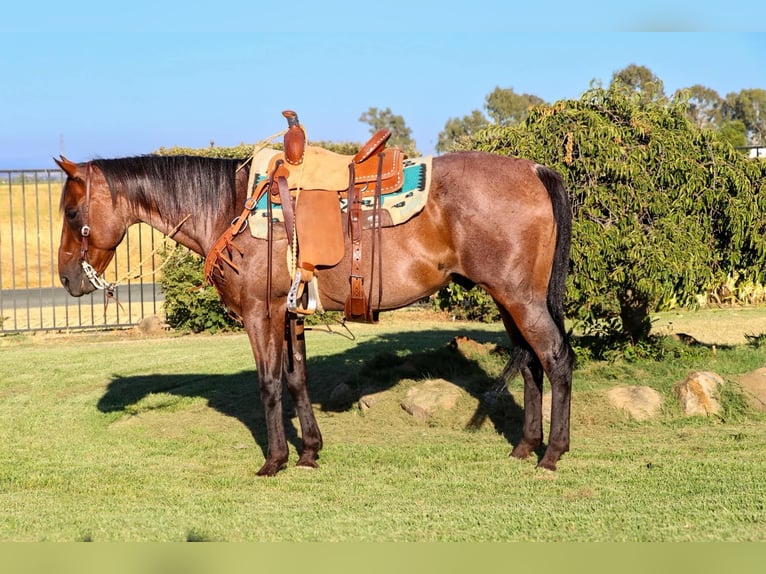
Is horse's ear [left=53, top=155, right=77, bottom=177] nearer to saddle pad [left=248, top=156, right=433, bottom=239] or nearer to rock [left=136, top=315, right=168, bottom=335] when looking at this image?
saddle pad [left=248, top=156, right=433, bottom=239]

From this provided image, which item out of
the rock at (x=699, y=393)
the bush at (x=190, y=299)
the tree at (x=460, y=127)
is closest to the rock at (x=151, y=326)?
the bush at (x=190, y=299)

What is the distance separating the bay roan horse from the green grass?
1.51 ft

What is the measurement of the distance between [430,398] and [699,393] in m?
2.12

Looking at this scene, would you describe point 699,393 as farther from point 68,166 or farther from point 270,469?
point 68,166

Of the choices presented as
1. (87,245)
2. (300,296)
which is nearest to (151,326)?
(87,245)

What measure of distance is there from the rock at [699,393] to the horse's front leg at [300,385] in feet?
9.57

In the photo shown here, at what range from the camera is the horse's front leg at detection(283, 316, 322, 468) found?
19.1ft

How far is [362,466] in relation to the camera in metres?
5.62

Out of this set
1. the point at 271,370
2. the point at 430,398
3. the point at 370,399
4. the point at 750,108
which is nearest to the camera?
the point at 271,370

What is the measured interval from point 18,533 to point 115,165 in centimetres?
258

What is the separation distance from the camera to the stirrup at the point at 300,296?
5.37 metres

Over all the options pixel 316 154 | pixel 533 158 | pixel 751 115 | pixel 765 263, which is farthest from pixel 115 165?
pixel 751 115

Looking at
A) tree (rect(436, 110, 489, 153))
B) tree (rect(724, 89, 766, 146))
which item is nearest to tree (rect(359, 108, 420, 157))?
tree (rect(436, 110, 489, 153))

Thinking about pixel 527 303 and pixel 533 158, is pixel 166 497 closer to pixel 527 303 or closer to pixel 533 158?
pixel 527 303
